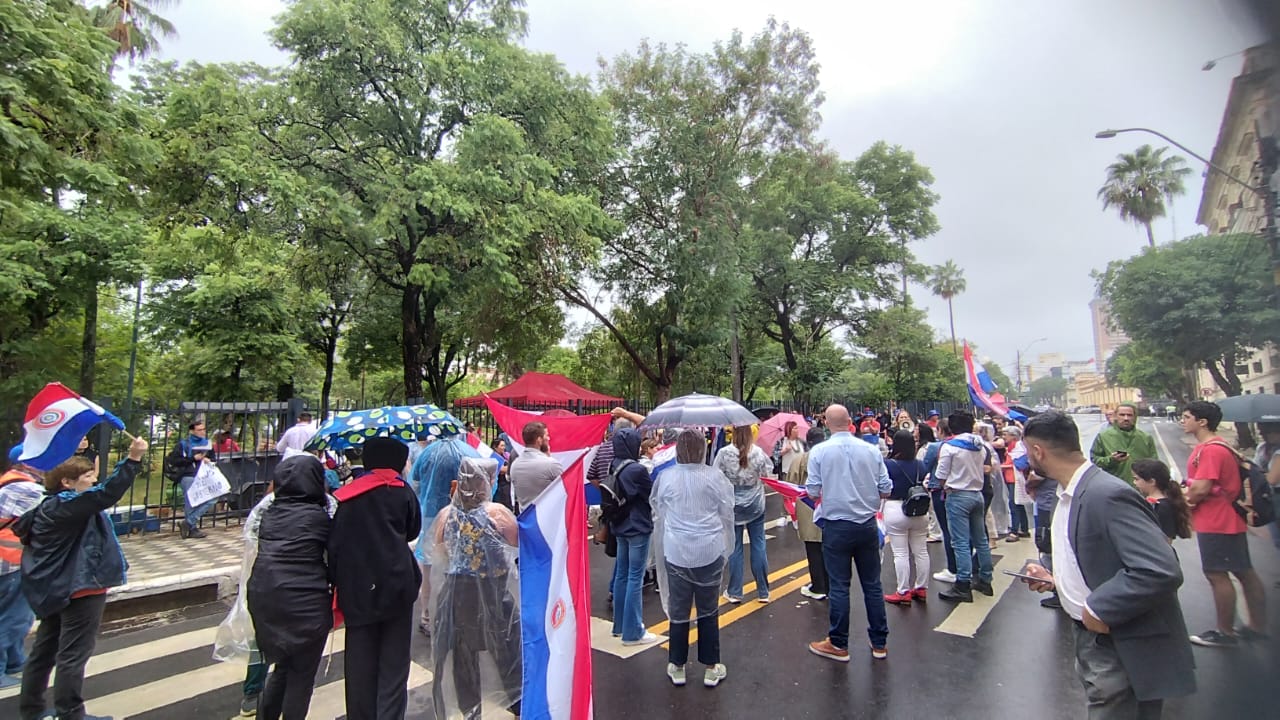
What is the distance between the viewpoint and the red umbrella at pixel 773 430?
9055 mm

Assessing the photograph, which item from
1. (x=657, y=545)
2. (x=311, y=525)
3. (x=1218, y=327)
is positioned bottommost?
(x=657, y=545)

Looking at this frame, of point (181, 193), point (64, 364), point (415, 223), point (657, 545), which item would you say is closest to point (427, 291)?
point (415, 223)

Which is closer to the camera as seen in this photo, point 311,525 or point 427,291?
point 311,525

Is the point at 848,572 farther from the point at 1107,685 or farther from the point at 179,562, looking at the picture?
the point at 179,562

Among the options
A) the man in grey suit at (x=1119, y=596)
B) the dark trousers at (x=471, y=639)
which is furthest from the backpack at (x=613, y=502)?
the man in grey suit at (x=1119, y=596)

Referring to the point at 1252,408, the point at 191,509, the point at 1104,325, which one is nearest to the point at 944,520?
the point at 1104,325

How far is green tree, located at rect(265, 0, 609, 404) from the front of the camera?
11.7 m

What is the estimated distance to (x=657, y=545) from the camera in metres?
4.57

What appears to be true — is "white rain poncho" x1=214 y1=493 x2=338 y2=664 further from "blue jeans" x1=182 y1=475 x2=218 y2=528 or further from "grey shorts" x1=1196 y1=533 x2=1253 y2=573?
"blue jeans" x1=182 y1=475 x2=218 y2=528

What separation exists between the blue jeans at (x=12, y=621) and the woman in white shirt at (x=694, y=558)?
474 centimetres

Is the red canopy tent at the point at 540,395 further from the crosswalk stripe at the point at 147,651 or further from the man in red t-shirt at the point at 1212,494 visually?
the man in red t-shirt at the point at 1212,494

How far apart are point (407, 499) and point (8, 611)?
141 inches

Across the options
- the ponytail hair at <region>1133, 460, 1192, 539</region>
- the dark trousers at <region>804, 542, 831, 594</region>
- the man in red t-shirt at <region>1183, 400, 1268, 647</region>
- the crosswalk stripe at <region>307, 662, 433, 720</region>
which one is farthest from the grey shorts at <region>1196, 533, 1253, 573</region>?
the crosswalk stripe at <region>307, 662, 433, 720</region>

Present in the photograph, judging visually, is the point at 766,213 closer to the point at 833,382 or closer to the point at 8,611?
the point at 833,382
